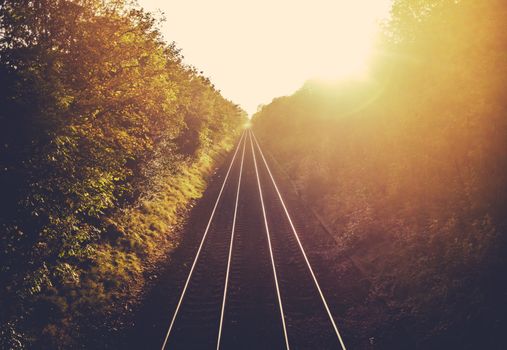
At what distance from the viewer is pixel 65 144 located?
28.4 ft

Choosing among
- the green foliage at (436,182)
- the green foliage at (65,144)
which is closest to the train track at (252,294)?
the green foliage at (436,182)

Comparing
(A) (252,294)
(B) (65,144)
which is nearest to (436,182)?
(A) (252,294)

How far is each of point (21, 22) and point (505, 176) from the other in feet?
44.1

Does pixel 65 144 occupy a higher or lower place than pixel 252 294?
higher

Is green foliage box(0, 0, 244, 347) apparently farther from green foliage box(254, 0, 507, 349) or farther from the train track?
green foliage box(254, 0, 507, 349)

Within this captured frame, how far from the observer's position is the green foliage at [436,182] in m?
8.84

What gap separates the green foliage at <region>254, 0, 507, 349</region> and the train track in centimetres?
214

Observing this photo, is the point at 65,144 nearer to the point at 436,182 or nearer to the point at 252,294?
the point at 252,294

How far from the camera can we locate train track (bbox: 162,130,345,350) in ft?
28.2

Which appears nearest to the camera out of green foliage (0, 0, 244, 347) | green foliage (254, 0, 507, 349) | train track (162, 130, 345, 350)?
green foliage (0, 0, 244, 347)

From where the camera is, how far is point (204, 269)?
12242 mm

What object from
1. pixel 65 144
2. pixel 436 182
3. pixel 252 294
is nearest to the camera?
pixel 65 144

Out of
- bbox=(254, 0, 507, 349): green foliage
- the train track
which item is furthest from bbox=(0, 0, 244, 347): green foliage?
bbox=(254, 0, 507, 349): green foliage

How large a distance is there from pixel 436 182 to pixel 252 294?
8206 mm
